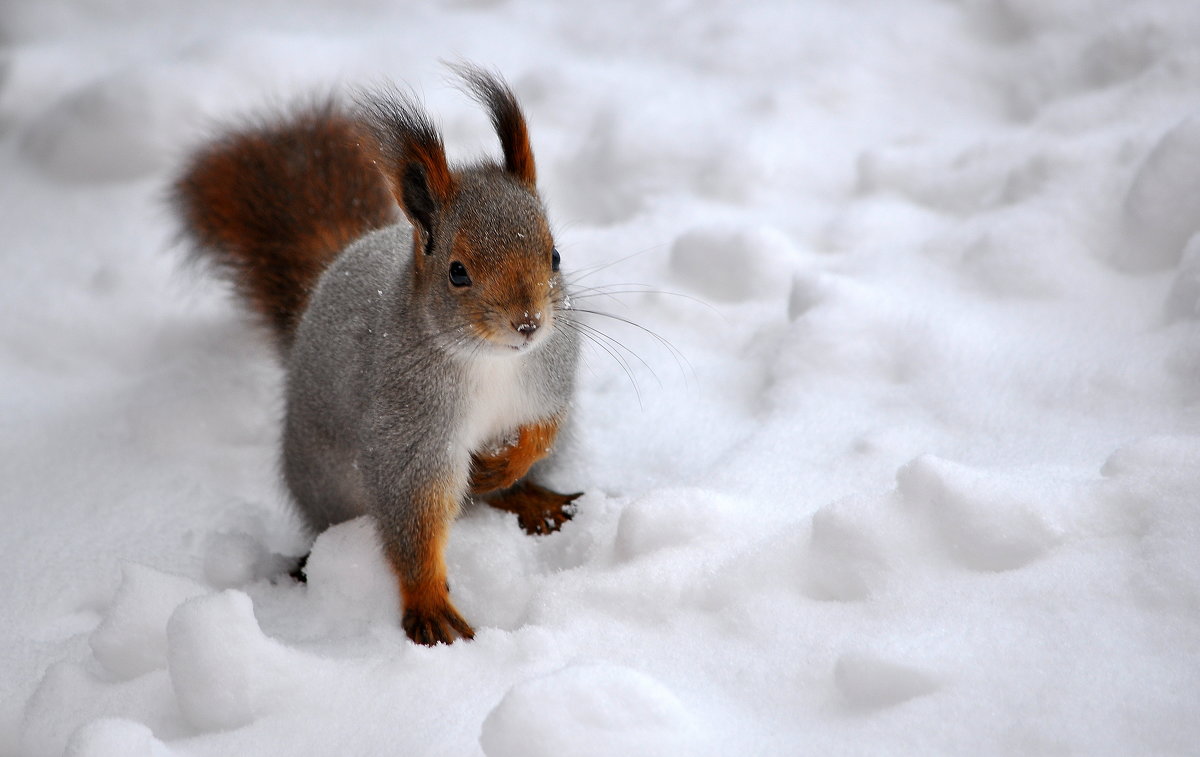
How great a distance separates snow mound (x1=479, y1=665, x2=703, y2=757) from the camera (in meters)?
1.03

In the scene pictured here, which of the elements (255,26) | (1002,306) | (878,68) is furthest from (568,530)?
(255,26)

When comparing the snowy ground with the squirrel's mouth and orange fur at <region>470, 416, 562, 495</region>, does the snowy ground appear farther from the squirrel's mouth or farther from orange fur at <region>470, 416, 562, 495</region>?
the squirrel's mouth

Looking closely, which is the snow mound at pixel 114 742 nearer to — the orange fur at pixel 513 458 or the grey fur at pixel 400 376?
the grey fur at pixel 400 376

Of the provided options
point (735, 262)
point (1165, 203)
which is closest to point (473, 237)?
point (735, 262)

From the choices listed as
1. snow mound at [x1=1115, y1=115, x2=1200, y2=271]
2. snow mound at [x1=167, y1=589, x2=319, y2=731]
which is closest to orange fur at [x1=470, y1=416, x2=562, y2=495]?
snow mound at [x1=167, y1=589, x2=319, y2=731]

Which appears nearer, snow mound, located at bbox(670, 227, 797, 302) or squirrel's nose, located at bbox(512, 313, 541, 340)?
squirrel's nose, located at bbox(512, 313, 541, 340)

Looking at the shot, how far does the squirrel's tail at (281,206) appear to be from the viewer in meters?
2.08

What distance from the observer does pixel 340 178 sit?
2.15 metres

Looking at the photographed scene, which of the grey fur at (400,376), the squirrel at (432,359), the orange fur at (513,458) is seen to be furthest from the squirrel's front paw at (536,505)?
the grey fur at (400,376)

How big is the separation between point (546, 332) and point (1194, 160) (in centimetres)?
129

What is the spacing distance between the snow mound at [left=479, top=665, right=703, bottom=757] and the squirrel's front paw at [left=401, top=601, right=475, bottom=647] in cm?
42

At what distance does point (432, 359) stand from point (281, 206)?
0.83m

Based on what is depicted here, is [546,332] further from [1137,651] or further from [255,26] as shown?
[255,26]

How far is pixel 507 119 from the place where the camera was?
61.2 inches
